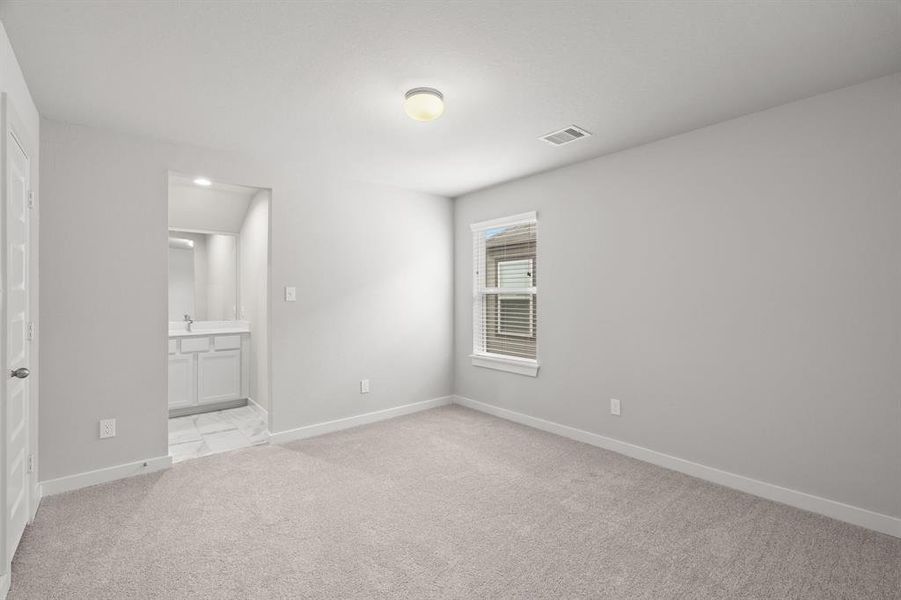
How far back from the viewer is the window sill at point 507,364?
4.25 metres

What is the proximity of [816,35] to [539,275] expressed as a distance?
2513 mm

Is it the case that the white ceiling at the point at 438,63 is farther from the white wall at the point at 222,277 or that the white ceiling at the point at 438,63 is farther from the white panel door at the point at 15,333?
the white wall at the point at 222,277

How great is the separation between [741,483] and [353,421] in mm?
3161

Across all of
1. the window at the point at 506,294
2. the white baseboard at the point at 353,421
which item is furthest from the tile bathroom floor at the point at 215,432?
the window at the point at 506,294

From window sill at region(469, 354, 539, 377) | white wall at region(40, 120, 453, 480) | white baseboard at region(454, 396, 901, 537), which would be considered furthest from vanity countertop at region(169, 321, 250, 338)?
white baseboard at region(454, 396, 901, 537)

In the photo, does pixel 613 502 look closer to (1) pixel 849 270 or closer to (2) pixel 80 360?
(1) pixel 849 270

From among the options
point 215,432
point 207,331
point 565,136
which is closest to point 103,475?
point 215,432

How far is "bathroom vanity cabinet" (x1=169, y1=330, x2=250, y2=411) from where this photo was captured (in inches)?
182

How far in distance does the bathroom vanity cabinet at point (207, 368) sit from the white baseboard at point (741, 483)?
325cm

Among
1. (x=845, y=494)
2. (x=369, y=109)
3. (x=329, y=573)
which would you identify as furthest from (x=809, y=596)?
(x=369, y=109)

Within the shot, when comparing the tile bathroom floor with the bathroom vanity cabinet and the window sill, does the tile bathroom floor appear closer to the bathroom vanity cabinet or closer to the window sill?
the bathroom vanity cabinet

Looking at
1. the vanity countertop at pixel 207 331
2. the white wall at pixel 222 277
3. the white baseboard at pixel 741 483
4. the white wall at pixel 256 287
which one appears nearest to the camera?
the white baseboard at pixel 741 483

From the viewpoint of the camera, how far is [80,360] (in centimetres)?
295

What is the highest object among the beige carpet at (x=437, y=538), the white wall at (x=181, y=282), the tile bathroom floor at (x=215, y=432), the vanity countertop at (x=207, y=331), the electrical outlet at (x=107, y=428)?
the white wall at (x=181, y=282)
